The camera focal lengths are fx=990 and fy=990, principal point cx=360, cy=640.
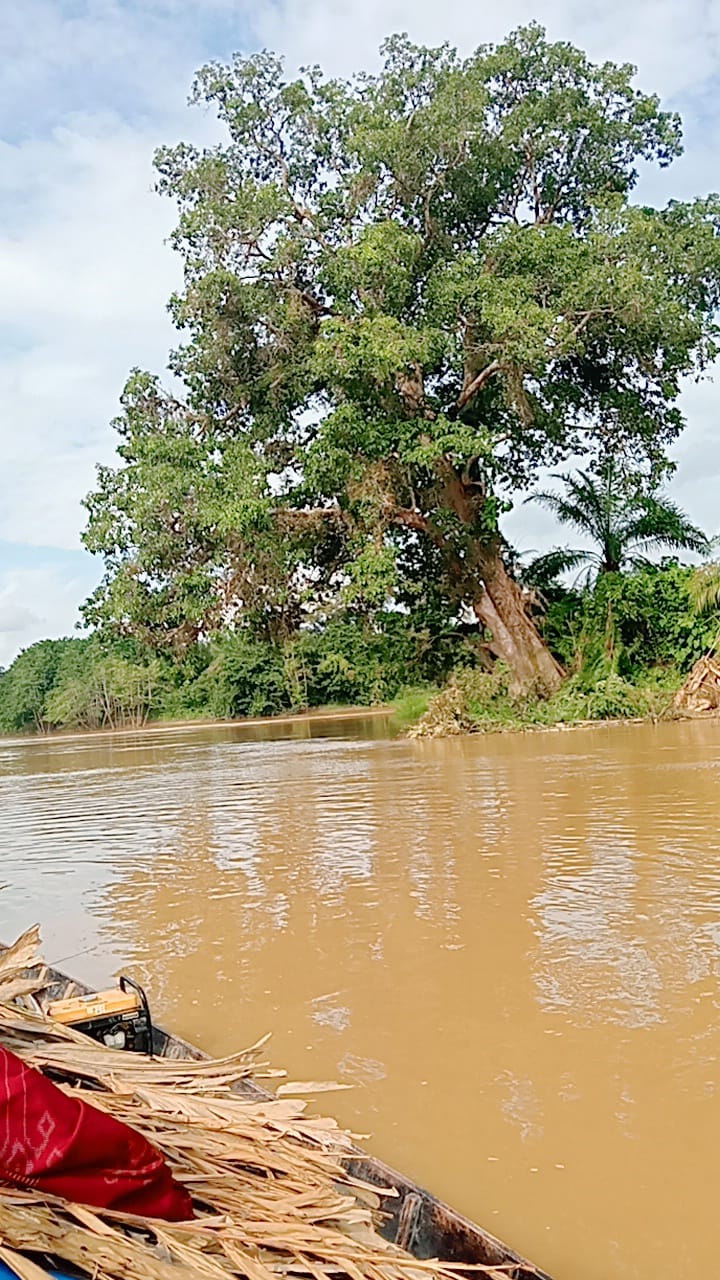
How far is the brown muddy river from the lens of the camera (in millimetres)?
2785

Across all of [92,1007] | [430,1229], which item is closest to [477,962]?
[92,1007]

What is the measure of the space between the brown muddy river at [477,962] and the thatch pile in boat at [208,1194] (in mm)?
706

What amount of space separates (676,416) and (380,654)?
296 inches

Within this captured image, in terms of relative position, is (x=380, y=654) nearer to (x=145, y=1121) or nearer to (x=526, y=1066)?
(x=526, y=1066)

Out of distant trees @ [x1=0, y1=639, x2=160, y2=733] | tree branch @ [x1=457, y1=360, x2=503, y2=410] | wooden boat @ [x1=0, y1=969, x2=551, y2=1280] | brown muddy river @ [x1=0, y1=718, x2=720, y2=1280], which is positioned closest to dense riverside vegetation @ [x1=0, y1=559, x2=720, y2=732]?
tree branch @ [x1=457, y1=360, x2=503, y2=410]

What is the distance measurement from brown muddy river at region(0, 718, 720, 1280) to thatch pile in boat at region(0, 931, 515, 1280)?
706 millimetres

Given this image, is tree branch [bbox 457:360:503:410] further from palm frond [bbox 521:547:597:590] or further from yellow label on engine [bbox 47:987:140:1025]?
yellow label on engine [bbox 47:987:140:1025]

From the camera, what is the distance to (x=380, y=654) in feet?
68.7

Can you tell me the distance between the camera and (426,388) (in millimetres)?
19125

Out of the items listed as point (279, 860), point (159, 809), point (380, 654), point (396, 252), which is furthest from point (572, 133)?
point (279, 860)

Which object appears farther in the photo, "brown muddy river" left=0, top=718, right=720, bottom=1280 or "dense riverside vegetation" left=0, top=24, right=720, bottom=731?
"dense riverside vegetation" left=0, top=24, right=720, bottom=731

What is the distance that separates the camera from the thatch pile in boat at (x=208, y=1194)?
67.8 inches

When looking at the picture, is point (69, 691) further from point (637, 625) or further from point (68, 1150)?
point (68, 1150)

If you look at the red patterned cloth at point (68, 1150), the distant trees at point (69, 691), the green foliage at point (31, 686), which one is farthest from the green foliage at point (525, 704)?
the green foliage at point (31, 686)
